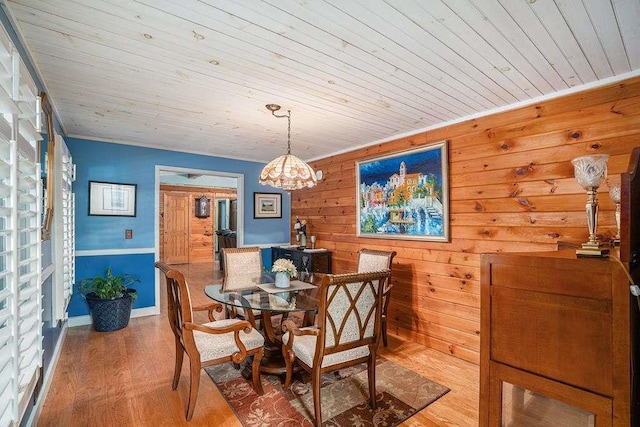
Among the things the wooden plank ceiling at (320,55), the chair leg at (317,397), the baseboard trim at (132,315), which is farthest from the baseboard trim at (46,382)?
the wooden plank ceiling at (320,55)

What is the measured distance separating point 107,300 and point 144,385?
1.54m

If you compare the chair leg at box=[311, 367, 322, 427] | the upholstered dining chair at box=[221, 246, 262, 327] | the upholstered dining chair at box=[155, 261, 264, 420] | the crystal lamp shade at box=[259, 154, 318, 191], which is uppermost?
the crystal lamp shade at box=[259, 154, 318, 191]

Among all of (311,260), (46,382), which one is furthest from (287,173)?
(46,382)

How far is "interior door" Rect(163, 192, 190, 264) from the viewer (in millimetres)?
8336

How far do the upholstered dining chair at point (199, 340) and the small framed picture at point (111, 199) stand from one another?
2231mm

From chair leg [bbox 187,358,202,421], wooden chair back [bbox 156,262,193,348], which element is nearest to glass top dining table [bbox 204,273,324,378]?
wooden chair back [bbox 156,262,193,348]

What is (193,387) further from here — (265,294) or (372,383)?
(372,383)

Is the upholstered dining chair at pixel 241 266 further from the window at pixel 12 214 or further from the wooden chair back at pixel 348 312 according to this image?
the window at pixel 12 214

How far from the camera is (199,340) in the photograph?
7.09 ft

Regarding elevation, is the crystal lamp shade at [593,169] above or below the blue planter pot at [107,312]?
above

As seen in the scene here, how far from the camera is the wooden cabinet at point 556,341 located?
2.92 ft

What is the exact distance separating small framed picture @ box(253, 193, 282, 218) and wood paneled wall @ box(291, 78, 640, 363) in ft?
6.53

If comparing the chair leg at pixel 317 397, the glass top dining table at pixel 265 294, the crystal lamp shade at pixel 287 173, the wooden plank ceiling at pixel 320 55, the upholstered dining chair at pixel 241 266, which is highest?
the wooden plank ceiling at pixel 320 55

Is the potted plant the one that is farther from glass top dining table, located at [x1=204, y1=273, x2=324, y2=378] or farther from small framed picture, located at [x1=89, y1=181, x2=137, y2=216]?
glass top dining table, located at [x1=204, y1=273, x2=324, y2=378]
